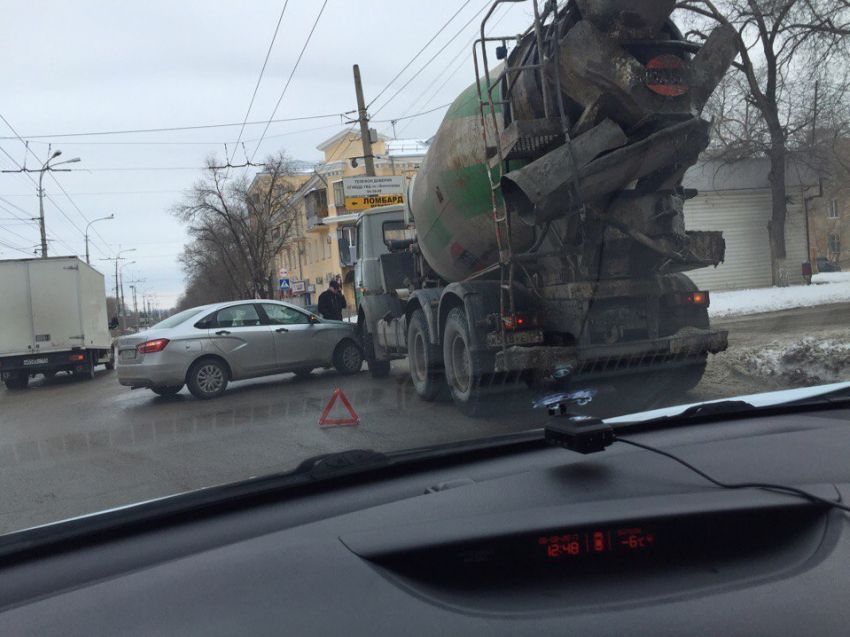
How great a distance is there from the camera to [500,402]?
7.74 meters

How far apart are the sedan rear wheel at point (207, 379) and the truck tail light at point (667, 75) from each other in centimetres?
778

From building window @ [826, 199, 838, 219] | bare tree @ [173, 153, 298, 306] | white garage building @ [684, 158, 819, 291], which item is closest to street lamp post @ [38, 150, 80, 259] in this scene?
bare tree @ [173, 153, 298, 306]

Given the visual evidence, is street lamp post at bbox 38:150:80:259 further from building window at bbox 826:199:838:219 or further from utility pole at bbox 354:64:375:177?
building window at bbox 826:199:838:219

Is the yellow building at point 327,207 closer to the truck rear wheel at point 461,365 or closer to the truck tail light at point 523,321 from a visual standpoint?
the truck rear wheel at point 461,365

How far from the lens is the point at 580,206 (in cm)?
630

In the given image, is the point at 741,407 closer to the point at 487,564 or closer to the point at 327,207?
the point at 487,564

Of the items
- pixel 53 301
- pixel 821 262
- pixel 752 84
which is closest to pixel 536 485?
pixel 53 301

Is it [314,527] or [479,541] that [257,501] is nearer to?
[314,527]

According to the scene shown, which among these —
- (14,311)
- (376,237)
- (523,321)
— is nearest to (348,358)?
(376,237)

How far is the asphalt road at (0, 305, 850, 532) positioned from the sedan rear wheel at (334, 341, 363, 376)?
1.55ft

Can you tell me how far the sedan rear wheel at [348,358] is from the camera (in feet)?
41.7

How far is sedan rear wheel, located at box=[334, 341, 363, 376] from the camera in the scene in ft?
41.7

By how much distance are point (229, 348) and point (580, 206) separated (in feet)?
22.5

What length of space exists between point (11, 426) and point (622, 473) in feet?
32.8
